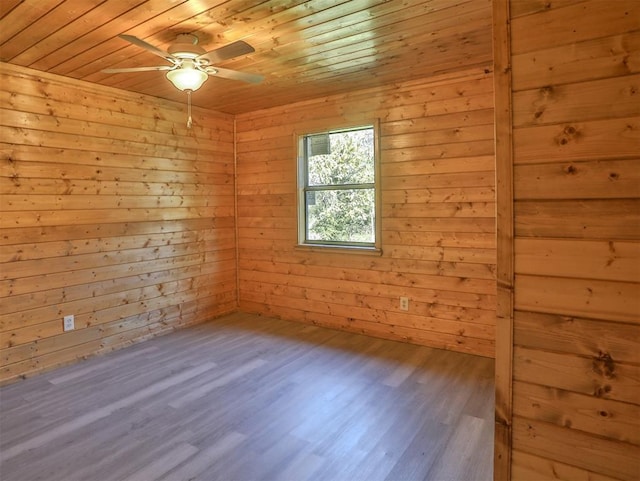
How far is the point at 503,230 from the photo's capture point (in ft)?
4.19

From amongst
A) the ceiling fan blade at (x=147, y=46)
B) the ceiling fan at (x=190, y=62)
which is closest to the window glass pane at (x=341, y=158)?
the ceiling fan at (x=190, y=62)

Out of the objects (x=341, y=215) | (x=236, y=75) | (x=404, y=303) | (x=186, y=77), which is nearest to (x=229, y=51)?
(x=236, y=75)

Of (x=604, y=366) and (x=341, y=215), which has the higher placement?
(x=341, y=215)

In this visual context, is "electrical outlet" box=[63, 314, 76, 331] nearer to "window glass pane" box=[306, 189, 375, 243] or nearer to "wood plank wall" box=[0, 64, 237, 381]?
"wood plank wall" box=[0, 64, 237, 381]

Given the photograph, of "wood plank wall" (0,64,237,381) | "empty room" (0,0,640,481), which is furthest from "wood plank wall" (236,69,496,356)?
"wood plank wall" (0,64,237,381)

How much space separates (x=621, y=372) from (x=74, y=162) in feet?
12.2

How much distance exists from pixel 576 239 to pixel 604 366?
38cm

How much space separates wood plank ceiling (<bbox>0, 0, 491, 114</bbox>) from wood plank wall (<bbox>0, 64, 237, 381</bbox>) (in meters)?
0.38

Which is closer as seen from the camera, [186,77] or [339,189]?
[186,77]

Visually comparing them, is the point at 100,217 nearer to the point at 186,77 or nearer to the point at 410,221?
the point at 186,77

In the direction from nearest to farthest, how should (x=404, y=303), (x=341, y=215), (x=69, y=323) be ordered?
(x=69, y=323) < (x=404, y=303) < (x=341, y=215)

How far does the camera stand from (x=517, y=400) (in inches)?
50.8

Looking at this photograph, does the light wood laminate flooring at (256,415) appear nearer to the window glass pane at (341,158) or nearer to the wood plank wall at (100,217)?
the wood plank wall at (100,217)

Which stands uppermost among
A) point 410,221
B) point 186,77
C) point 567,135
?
point 186,77
